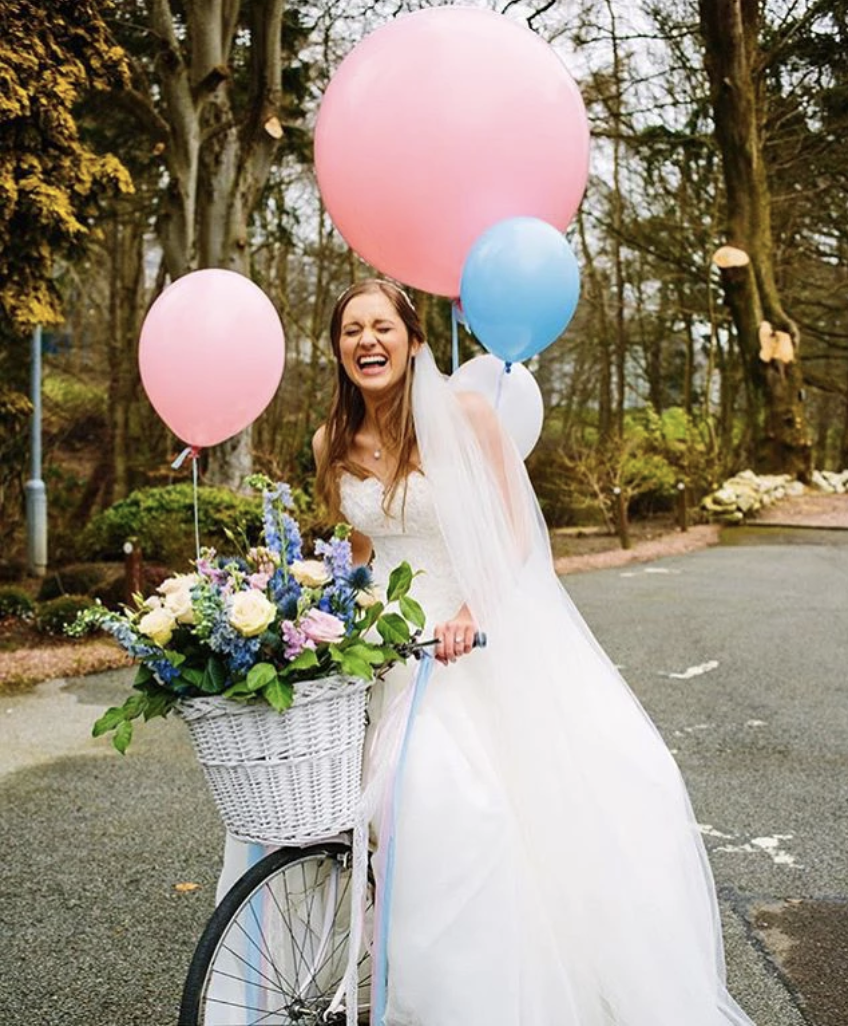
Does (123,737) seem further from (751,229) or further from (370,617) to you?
(751,229)

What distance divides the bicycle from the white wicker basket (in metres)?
0.19

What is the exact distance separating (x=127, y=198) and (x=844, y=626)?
419 inches

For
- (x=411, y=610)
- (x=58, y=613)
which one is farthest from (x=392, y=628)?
(x=58, y=613)

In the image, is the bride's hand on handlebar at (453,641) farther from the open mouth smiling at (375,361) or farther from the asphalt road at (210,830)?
the asphalt road at (210,830)

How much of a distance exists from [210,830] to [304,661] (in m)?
2.65

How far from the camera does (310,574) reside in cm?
222

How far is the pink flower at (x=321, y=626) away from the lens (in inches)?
83.3

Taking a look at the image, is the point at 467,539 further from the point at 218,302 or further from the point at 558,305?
the point at 218,302

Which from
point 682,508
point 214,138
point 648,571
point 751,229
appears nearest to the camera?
point 214,138

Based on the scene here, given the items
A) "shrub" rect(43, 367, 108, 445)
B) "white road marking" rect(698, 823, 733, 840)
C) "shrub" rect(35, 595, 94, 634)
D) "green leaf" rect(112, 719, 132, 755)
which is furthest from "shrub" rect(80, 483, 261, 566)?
"green leaf" rect(112, 719, 132, 755)

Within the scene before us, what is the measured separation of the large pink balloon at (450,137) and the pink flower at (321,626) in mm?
1052

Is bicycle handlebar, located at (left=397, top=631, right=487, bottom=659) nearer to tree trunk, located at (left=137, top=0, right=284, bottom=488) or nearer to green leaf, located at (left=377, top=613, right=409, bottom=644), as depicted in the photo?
green leaf, located at (left=377, top=613, right=409, bottom=644)

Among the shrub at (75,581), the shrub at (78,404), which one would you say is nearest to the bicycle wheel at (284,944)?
the shrub at (75,581)

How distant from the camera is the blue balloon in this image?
94.9 inches
